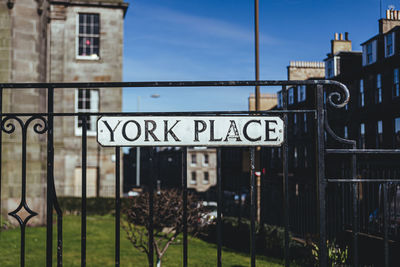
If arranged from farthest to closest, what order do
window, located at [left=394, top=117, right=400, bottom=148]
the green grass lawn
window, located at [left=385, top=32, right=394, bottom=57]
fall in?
window, located at [left=385, top=32, right=394, bottom=57]
window, located at [left=394, top=117, right=400, bottom=148]
the green grass lawn

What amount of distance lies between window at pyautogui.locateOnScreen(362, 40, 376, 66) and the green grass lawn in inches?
795

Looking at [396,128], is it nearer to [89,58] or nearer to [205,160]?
[89,58]

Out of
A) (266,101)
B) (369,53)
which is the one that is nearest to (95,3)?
(369,53)

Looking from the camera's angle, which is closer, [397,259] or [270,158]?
[397,259]

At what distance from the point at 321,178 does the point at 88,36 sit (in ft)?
86.1

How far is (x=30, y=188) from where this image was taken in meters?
17.1

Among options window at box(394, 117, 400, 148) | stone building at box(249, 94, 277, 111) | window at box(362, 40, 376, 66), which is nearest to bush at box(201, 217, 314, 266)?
window at box(394, 117, 400, 148)

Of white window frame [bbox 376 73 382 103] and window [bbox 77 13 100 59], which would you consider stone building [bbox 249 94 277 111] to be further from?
window [bbox 77 13 100 59]

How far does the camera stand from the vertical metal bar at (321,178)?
12.3 ft

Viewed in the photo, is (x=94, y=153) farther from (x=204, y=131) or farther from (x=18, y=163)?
(x=204, y=131)

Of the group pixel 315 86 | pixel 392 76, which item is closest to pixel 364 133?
pixel 392 76

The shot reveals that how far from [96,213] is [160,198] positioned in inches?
592

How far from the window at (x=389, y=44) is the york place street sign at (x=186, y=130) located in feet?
90.3

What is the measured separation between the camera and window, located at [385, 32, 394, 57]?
28.6m
